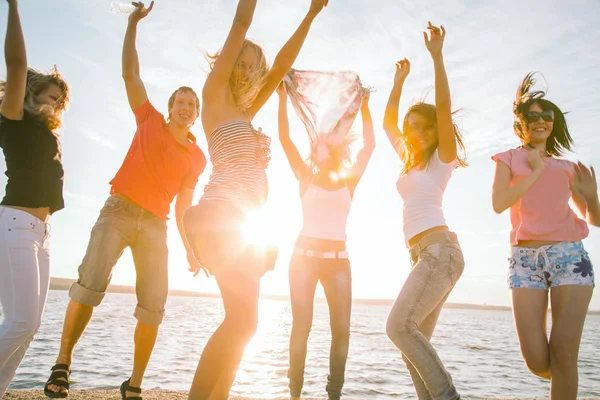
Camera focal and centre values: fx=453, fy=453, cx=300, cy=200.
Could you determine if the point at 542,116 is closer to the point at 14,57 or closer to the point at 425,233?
the point at 425,233

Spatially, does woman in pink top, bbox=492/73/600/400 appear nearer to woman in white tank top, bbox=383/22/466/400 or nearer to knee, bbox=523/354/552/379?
knee, bbox=523/354/552/379

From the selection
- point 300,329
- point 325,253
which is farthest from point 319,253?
point 300,329

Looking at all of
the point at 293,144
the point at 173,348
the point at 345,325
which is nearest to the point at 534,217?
the point at 345,325

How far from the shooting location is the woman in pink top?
3.77 meters

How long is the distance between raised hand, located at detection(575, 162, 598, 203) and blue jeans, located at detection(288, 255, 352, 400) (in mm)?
2343

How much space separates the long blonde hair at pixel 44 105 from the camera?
3811mm

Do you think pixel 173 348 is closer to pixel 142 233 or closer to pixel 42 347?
pixel 42 347

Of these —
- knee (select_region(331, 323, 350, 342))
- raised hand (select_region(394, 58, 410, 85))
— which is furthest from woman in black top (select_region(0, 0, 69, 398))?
raised hand (select_region(394, 58, 410, 85))

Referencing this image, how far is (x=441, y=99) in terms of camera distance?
377cm

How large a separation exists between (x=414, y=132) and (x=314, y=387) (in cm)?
606

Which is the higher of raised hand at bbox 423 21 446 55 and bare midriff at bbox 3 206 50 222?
raised hand at bbox 423 21 446 55

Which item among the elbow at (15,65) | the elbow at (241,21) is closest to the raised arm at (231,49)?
the elbow at (241,21)

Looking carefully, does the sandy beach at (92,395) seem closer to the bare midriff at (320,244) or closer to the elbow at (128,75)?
the bare midriff at (320,244)

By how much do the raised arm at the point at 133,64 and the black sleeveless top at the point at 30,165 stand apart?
99 cm
